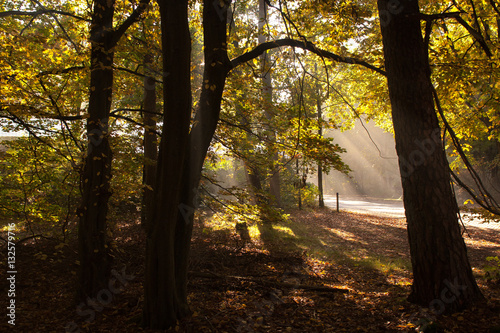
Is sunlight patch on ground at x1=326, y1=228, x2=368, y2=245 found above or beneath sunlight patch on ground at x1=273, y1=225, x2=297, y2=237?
beneath

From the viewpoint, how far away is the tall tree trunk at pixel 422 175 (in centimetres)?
395

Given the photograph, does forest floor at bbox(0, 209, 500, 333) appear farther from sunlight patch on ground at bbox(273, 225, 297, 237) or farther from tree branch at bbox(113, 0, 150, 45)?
tree branch at bbox(113, 0, 150, 45)

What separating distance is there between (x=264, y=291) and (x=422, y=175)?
10.4 ft

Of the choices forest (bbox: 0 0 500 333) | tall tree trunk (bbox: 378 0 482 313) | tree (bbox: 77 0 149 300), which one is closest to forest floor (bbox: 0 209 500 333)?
forest (bbox: 0 0 500 333)

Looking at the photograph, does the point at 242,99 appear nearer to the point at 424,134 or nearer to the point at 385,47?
the point at 385,47

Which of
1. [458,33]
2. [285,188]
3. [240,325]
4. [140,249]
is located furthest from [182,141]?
[285,188]

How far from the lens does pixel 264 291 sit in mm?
5512

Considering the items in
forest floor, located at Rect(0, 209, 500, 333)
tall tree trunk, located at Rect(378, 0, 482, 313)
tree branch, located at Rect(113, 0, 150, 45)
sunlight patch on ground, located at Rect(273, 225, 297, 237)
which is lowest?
forest floor, located at Rect(0, 209, 500, 333)

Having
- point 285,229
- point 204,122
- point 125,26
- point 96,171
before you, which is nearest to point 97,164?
point 96,171

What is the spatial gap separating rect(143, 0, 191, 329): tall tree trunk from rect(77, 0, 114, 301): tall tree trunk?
1.68 meters

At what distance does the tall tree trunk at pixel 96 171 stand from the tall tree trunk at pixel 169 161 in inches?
66.0

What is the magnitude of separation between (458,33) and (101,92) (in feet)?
38.2

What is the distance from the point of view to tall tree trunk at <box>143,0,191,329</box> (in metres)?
3.66

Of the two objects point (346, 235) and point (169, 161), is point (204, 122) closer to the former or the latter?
point (169, 161)
